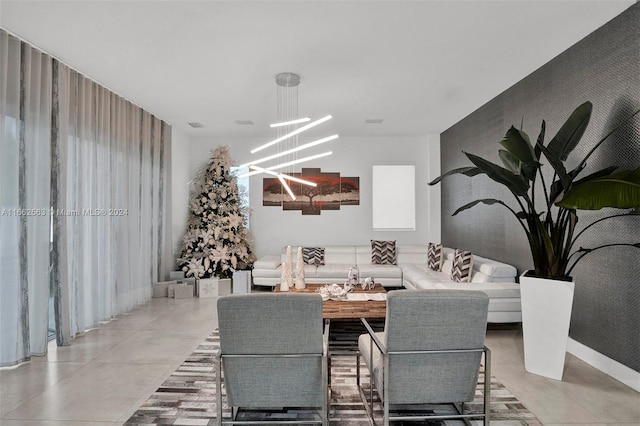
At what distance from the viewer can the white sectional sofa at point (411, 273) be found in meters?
4.30

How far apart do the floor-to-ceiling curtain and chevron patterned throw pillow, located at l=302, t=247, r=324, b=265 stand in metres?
2.56

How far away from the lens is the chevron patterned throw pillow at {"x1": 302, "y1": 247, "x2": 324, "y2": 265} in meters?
6.93

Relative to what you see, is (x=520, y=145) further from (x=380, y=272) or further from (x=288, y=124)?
(x=380, y=272)

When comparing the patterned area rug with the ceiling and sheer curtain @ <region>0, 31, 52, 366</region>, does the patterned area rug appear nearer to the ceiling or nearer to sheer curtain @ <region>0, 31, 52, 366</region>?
sheer curtain @ <region>0, 31, 52, 366</region>

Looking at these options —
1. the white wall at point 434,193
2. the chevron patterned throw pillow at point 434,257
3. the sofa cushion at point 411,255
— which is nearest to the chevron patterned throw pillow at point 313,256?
the sofa cushion at point 411,255

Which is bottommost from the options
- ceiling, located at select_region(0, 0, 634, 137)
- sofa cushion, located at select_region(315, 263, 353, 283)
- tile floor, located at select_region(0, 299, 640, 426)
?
tile floor, located at select_region(0, 299, 640, 426)

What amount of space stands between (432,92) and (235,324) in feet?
13.5

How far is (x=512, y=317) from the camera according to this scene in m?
4.30

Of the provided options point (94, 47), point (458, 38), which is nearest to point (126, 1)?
point (94, 47)

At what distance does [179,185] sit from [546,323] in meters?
6.19

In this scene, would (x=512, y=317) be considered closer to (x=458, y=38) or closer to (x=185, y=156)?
(x=458, y=38)

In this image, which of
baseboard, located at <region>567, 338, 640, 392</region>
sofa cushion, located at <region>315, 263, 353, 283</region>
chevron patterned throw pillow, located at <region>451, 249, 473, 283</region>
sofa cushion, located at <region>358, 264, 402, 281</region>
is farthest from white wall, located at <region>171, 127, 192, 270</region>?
baseboard, located at <region>567, 338, 640, 392</region>

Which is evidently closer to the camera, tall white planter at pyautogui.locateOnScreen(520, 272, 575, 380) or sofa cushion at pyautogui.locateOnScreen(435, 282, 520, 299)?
tall white planter at pyautogui.locateOnScreen(520, 272, 575, 380)

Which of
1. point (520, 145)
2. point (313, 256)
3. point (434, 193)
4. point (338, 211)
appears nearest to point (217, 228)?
point (313, 256)
